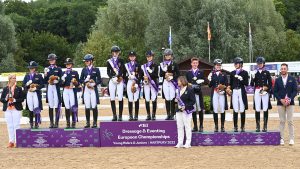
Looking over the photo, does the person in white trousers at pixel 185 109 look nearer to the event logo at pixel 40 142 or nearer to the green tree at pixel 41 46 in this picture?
the event logo at pixel 40 142

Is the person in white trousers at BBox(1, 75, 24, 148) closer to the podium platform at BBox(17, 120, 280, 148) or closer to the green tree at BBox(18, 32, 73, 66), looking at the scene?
the podium platform at BBox(17, 120, 280, 148)

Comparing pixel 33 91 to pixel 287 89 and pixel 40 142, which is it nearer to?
pixel 40 142

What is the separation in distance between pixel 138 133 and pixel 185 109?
1553 millimetres

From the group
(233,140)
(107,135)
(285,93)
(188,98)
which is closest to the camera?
(285,93)

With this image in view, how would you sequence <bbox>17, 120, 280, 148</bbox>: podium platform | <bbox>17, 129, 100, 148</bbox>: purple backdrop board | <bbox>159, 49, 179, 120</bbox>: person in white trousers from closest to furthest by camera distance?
1. <bbox>17, 120, 280, 148</bbox>: podium platform
2. <bbox>159, 49, 179, 120</bbox>: person in white trousers
3. <bbox>17, 129, 100, 148</bbox>: purple backdrop board

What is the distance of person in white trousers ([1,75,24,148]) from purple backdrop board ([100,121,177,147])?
243 centimetres

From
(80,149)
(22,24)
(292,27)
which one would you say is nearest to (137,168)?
(80,149)

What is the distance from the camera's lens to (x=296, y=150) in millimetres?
13555

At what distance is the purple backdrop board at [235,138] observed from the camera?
14703 mm

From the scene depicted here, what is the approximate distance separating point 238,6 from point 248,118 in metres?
30.2

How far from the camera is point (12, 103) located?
15.5 meters

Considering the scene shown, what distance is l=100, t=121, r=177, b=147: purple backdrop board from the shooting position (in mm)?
14969

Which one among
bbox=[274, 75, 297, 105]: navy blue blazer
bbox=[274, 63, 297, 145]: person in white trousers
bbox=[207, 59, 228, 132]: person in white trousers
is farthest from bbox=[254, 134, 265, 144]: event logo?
bbox=[207, 59, 228, 132]: person in white trousers

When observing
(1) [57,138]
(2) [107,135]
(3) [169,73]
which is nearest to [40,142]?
(1) [57,138]
